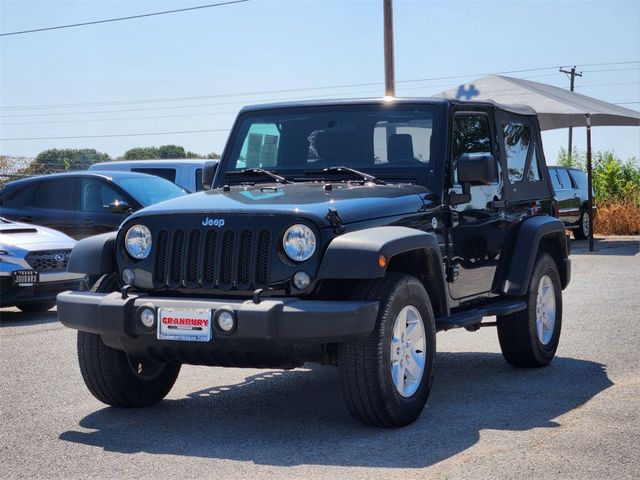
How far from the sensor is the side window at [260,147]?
7.71 metres

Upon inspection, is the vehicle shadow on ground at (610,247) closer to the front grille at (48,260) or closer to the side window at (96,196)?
the side window at (96,196)

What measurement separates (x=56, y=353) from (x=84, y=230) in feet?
16.7

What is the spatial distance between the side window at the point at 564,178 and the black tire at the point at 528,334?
16.7 metres

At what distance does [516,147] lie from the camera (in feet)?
28.9

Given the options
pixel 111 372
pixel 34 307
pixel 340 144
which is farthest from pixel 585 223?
pixel 111 372

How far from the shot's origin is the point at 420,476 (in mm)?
5172

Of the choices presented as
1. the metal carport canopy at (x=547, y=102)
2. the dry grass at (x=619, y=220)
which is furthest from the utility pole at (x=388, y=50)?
the dry grass at (x=619, y=220)

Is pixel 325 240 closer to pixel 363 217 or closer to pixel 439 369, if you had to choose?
pixel 363 217

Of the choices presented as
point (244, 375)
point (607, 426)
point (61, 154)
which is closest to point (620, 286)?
point (244, 375)

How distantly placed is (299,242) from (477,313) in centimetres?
181

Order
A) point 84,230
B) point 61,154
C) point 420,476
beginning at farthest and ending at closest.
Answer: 1. point 61,154
2. point 84,230
3. point 420,476

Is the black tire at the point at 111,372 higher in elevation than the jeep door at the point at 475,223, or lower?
lower

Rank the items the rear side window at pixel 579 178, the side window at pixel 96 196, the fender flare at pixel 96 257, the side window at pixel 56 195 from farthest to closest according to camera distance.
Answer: the rear side window at pixel 579 178, the side window at pixel 56 195, the side window at pixel 96 196, the fender flare at pixel 96 257

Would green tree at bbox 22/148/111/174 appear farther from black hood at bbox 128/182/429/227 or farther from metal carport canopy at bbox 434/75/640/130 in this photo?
black hood at bbox 128/182/429/227
